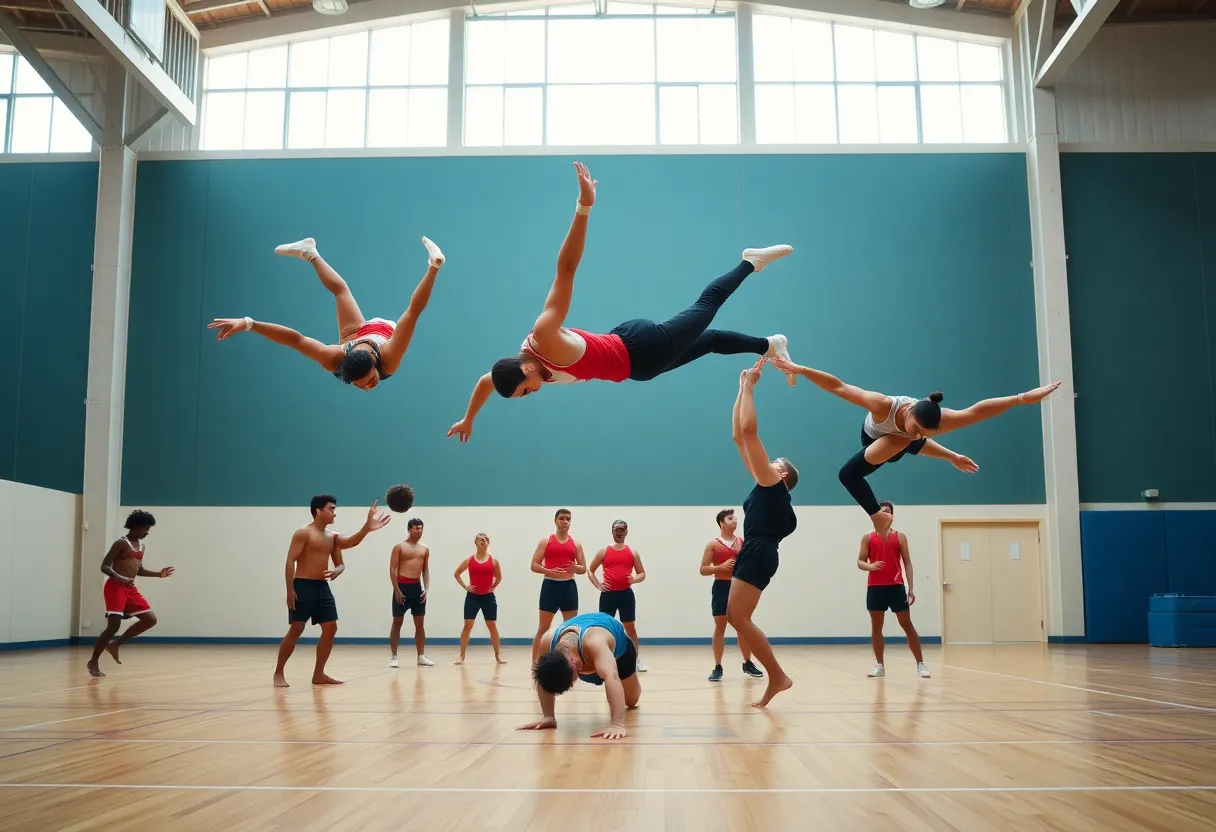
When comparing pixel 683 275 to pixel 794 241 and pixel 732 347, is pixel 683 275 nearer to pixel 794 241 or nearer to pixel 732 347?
pixel 794 241

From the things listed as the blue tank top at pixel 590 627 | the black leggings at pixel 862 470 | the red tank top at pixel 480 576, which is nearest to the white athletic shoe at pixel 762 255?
the black leggings at pixel 862 470

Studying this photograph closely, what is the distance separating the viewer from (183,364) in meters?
18.4

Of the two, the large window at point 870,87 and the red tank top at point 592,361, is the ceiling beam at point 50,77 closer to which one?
the large window at point 870,87

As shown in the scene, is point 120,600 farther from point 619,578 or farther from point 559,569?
point 619,578

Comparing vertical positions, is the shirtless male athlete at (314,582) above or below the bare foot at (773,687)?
above

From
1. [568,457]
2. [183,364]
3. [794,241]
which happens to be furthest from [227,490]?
[794,241]

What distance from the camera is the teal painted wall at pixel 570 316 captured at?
17.8 m

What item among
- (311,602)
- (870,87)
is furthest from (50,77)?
(870,87)

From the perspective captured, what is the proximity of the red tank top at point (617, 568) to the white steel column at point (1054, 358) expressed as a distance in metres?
10.1

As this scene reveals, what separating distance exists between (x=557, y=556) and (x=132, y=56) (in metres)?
11.4

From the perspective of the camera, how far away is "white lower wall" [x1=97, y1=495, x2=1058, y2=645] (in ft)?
56.9

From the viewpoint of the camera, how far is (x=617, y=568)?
11.0 m

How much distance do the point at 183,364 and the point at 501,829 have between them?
16.8m

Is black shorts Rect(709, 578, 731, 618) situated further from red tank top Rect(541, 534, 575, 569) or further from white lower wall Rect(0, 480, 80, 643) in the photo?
white lower wall Rect(0, 480, 80, 643)
